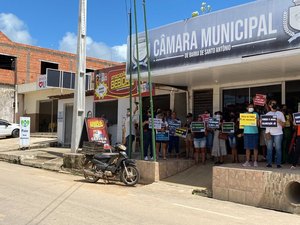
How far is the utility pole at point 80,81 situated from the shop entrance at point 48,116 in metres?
13.3

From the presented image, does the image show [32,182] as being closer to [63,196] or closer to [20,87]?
[63,196]

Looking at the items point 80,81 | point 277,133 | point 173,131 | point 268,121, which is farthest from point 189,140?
point 80,81

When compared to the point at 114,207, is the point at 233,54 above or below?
above

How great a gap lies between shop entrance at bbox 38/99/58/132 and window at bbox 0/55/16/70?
6.07 meters

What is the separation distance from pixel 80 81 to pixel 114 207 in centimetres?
979

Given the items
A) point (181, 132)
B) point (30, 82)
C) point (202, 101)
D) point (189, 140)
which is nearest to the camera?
point (181, 132)

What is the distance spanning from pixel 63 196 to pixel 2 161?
34.9 ft

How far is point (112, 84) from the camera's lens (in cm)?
2020

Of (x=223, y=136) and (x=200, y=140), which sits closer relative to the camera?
(x=223, y=136)

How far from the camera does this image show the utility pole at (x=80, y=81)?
16.9 meters

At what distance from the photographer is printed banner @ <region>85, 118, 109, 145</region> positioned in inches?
666

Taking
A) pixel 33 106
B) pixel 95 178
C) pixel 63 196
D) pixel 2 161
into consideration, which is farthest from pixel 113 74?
pixel 33 106

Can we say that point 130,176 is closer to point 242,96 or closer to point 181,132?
point 181,132

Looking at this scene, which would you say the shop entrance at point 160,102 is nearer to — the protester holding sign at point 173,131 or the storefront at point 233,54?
the storefront at point 233,54
